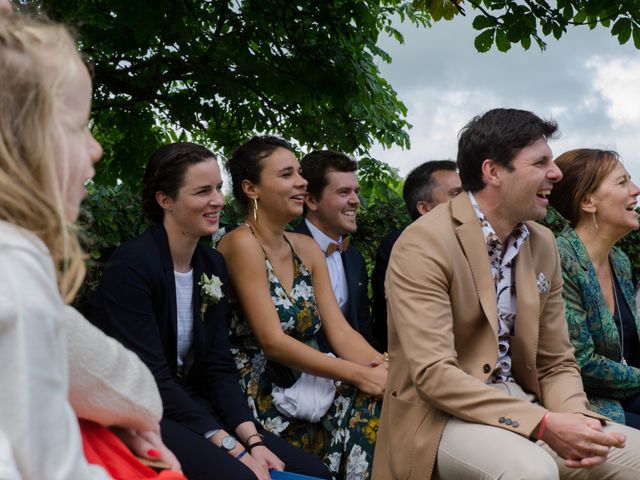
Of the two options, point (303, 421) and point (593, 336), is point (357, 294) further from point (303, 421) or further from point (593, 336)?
point (593, 336)

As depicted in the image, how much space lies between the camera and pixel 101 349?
Answer: 1.76 metres

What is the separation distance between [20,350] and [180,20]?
6290mm

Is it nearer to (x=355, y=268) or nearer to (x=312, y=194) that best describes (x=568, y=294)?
(x=355, y=268)

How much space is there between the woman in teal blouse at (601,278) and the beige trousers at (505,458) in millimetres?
846

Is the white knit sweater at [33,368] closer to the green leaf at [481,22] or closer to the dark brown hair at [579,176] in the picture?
the dark brown hair at [579,176]

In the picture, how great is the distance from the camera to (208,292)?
4.19 meters

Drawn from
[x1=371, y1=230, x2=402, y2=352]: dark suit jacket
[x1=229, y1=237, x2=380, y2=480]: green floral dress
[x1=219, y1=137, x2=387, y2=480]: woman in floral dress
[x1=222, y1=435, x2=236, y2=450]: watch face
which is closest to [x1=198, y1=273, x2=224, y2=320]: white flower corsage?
[x1=219, y1=137, x2=387, y2=480]: woman in floral dress

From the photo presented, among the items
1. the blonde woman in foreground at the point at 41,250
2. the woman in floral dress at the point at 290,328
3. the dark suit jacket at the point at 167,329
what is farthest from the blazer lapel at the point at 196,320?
the blonde woman in foreground at the point at 41,250

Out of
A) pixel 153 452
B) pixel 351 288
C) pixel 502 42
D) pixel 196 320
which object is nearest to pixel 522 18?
pixel 502 42

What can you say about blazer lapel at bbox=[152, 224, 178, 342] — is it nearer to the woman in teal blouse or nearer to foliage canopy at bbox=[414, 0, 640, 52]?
the woman in teal blouse

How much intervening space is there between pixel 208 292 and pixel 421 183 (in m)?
2.63

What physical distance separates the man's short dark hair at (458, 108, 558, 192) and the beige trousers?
1017 mm

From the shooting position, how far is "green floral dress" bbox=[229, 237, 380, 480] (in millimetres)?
4426

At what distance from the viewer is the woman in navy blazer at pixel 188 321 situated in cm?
383
